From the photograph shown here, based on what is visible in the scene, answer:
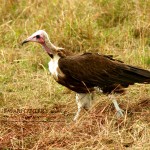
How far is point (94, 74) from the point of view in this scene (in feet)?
17.1

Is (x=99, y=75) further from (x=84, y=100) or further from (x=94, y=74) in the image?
(x=84, y=100)

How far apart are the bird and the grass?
166 mm

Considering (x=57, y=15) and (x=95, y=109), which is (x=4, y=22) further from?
(x=95, y=109)

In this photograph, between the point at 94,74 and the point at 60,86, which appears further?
the point at 60,86

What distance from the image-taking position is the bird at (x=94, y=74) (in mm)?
5141

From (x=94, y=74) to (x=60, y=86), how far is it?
3.44ft

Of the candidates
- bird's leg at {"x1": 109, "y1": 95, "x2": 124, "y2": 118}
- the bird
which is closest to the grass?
bird's leg at {"x1": 109, "y1": 95, "x2": 124, "y2": 118}

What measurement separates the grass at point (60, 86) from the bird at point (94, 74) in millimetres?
166

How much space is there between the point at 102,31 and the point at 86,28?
1.24ft

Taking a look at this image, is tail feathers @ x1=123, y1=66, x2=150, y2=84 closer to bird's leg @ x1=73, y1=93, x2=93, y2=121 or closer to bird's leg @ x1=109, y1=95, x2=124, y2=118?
bird's leg @ x1=109, y1=95, x2=124, y2=118

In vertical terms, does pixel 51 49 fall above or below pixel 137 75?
above

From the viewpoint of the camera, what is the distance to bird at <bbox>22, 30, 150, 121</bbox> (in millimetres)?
5141

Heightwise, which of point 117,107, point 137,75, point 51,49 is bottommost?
point 117,107

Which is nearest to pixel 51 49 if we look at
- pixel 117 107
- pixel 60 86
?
pixel 117 107
